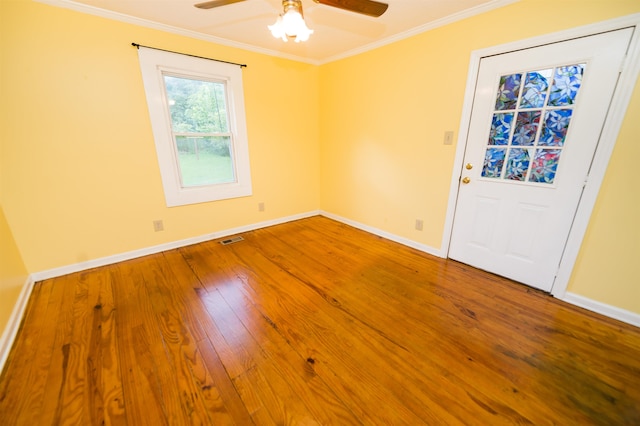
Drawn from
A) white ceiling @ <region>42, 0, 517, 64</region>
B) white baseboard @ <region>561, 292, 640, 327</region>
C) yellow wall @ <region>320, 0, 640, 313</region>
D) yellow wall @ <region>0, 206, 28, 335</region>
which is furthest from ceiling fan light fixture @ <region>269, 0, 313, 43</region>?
white baseboard @ <region>561, 292, 640, 327</region>

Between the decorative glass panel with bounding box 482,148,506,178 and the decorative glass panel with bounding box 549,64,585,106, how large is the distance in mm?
476

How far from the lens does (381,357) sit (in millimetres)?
1491

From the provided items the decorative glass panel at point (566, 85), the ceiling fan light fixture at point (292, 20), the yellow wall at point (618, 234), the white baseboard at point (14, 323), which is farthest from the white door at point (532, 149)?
the white baseboard at point (14, 323)

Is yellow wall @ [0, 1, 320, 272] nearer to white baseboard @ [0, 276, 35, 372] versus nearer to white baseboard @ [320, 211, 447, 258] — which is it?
white baseboard @ [0, 276, 35, 372]

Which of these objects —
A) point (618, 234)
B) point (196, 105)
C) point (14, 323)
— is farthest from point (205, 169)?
point (618, 234)

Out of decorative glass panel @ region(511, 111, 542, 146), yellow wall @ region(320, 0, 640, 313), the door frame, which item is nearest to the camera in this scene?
the door frame

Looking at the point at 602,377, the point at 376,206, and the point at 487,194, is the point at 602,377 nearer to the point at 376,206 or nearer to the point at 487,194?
the point at 487,194

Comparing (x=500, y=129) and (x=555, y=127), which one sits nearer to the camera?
(x=555, y=127)

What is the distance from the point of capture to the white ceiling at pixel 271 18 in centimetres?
206

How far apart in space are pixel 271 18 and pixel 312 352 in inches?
114

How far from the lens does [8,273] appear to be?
1812 mm

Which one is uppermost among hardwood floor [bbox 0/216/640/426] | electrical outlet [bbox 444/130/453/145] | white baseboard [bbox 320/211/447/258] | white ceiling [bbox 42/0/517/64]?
white ceiling [bbox 42/0/517/64]

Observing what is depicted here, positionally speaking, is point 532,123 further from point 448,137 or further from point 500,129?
point 448,137

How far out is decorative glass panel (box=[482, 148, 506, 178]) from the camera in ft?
7.23
